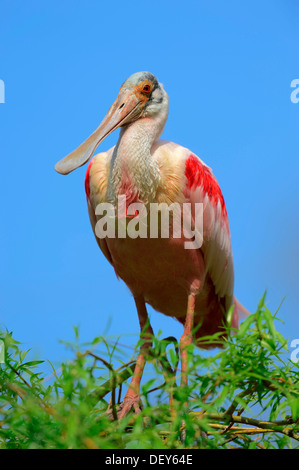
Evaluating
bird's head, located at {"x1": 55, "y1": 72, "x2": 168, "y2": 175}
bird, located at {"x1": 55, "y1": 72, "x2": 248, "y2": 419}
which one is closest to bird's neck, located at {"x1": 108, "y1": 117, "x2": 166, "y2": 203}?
bird, located at {"x1": 55, "y1": 72, "x2": 248, "y2": 419}

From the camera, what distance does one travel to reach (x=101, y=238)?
10.1 feet

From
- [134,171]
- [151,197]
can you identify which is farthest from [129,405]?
[134,171]

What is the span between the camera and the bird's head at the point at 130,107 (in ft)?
9.73

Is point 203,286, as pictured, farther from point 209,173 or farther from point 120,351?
point 120,351

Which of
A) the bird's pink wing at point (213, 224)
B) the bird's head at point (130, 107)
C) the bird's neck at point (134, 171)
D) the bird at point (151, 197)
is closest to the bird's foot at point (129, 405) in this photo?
the bird at point (151, 197)

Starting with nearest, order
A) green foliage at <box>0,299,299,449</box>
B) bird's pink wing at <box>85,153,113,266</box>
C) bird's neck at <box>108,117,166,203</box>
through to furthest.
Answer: green foliage at <box>0,299,299,449</box> < bird's neck at <box>108,117,166,203</box> < bird's pink wing at <box>85,153,113,266</box>

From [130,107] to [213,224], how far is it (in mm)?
702

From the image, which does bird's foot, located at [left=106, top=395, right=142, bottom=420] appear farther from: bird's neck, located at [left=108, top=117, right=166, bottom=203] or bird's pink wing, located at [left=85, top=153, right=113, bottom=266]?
bird's neck, located at [left=108, top=117, right=166, bottom=203]

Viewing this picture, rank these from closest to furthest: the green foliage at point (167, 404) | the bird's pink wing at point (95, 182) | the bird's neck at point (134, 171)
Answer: the green foliage at point (167, 404) → the bird's neck at point (134, 171) → the bird's pink wing at point (95, 182)

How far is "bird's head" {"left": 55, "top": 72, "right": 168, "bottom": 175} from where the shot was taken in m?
2.96

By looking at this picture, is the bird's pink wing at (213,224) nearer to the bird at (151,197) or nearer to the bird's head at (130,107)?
the bird at (151,197)

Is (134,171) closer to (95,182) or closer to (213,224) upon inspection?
(95,182)
